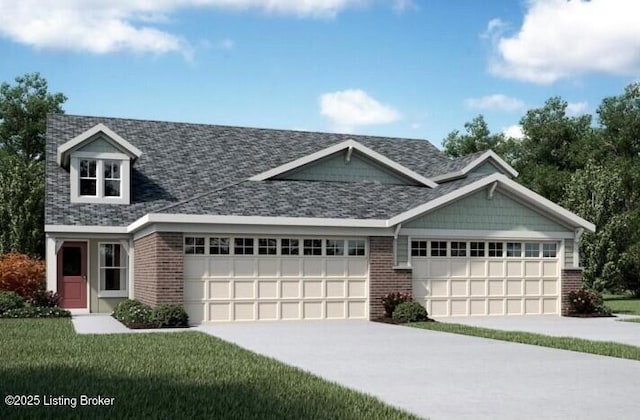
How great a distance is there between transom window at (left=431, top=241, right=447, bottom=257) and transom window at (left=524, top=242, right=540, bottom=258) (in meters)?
2.86

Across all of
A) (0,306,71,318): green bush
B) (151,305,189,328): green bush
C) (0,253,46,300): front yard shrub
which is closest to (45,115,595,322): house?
(151,305,189,328): green bush

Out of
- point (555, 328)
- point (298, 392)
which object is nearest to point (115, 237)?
point (555, 328)

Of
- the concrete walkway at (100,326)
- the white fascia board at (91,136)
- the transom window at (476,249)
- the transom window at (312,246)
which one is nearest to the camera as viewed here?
the concrete walkway at (100,326)

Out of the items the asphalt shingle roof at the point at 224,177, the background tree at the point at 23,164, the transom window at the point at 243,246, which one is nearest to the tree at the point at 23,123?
the background tree at the point at 23,164

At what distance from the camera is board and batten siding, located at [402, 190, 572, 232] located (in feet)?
84.4

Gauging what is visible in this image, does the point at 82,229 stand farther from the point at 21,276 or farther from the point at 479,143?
the point at 479,143

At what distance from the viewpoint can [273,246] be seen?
24.3m

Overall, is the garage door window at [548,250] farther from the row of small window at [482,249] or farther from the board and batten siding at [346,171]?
the board and batten siding at [346,171]

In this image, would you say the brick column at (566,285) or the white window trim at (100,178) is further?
the white window trim at (100,178)

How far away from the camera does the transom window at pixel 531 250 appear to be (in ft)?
88.3

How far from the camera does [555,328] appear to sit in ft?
71.0

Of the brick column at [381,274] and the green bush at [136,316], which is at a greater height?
the brick column at [381,274]

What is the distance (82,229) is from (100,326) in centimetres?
594

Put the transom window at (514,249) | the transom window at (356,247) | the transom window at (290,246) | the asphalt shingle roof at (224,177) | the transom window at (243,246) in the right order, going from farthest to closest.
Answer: the transom window at (514,249) < the asphalt shingle roof at (224,177) < the transom window at (356,247) < the transom window at (290,246) < the transom window at (243,246)
